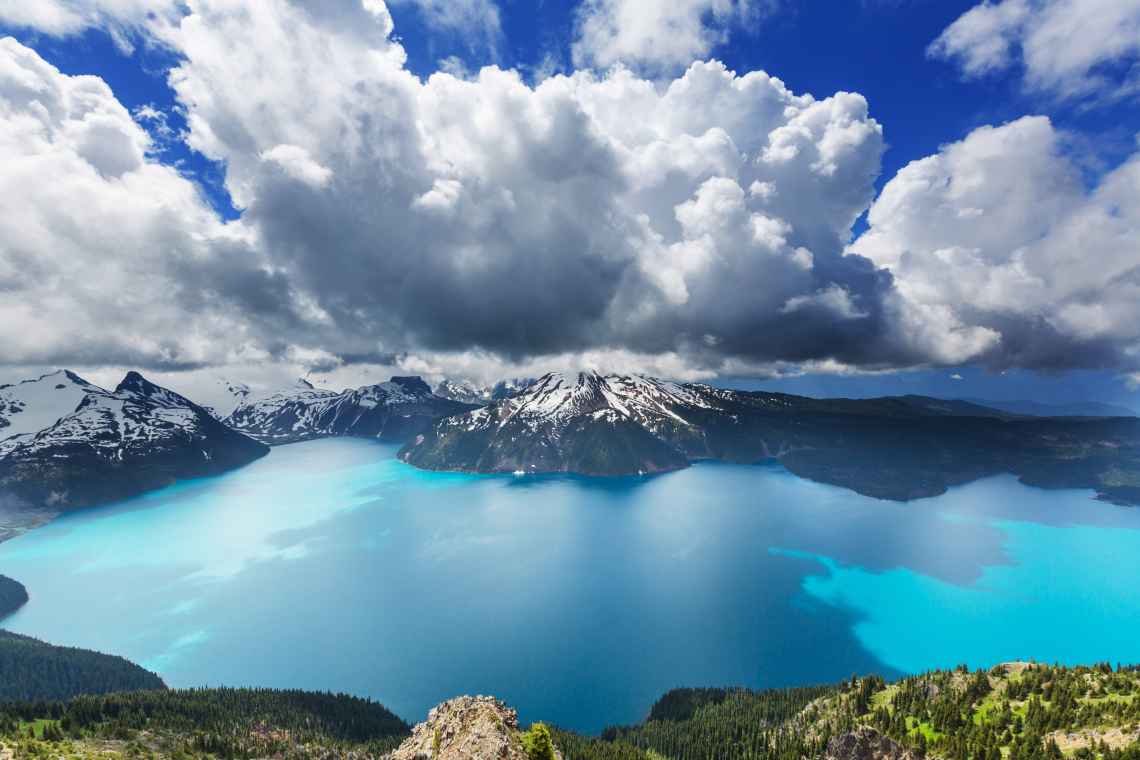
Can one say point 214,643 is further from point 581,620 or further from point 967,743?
point 967,743

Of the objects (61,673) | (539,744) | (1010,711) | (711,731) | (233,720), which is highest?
(539,744)

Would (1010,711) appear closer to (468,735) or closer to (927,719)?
(927,719)

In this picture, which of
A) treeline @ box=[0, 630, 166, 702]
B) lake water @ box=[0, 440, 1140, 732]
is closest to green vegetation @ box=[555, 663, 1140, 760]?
lake water @ box=[0, 440, 1140, 732]

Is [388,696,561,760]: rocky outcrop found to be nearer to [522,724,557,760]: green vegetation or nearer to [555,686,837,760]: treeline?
[522,724,557,760]: green vegetation

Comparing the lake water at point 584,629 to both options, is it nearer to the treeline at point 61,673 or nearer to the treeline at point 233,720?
the treeline at point 61,673

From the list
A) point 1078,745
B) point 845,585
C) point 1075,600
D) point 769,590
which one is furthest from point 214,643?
point 1075,600

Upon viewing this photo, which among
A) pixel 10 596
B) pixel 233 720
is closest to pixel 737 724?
pixel 233 720
